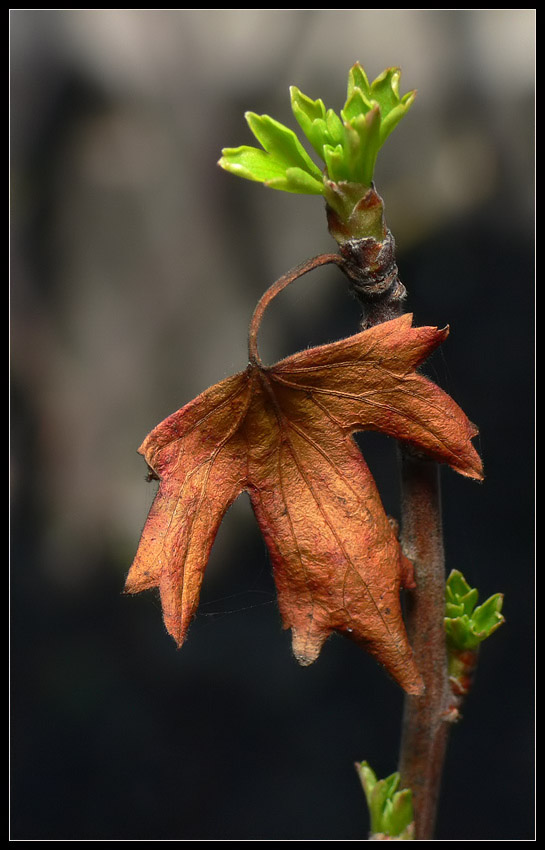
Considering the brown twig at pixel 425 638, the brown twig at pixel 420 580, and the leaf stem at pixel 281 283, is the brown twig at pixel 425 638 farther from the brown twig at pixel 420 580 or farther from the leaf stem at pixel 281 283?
the leaf stem at pixel 281 283

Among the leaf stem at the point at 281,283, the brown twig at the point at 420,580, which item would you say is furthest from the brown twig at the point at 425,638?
the leaf stem at the point at 281,283

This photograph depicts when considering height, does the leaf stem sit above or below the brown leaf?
above

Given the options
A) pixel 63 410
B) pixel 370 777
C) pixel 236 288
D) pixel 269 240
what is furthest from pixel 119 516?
pixel 370 777

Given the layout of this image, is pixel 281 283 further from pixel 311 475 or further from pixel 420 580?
pixel 420 580

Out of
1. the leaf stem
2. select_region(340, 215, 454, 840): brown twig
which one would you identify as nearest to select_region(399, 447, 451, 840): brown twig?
select_region(340, 215, 454, 840): brown twig

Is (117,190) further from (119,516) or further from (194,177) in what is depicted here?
(119,516)

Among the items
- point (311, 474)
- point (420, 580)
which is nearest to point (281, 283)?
point (311, 474)

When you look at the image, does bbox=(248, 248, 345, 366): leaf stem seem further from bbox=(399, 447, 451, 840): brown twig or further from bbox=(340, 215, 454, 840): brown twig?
bbox=(399, 447, 451, 840): brown twig

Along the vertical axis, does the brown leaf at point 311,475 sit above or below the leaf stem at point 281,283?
below
